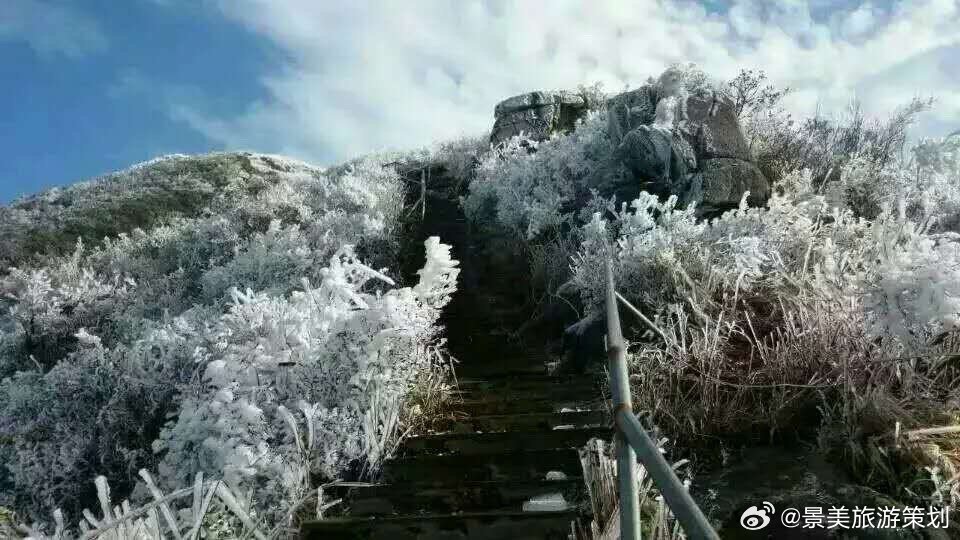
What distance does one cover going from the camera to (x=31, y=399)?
280 inches

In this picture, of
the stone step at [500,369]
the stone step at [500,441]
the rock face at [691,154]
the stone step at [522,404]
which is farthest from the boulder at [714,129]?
the stone step at [500,441]

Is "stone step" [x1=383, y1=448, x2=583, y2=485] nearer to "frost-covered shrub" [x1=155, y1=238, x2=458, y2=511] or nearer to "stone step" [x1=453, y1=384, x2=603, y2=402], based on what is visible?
"frost-covered shrub" [x1=155, y1=238, x2=458, y2=511]

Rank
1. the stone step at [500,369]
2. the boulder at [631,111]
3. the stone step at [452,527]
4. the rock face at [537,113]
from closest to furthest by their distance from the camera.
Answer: the stone step at [452,527] < the stone step at [500,369] < the boulder at [631,111] < the rock face at [537,113]

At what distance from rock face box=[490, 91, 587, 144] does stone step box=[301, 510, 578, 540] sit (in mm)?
13570

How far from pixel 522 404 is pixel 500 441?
1.06 metres

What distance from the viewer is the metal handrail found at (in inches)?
44.3

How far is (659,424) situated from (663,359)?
25.2 inches

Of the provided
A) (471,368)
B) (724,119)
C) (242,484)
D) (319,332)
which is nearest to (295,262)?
(471,368)

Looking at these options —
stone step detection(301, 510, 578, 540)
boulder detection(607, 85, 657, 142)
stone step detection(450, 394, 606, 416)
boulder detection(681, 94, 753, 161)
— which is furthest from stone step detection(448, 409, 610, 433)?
boulder detection(607, 85, 657, 142)

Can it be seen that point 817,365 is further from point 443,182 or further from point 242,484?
point 443,182

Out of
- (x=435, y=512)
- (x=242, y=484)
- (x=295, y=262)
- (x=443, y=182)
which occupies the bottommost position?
(x=435, y=512)

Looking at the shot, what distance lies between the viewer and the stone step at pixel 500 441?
5.25 meters

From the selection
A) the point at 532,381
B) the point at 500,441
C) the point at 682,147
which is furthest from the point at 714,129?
the point at 500,441

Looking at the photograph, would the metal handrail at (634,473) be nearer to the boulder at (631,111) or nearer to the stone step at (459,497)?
the stone step at (459,497)
